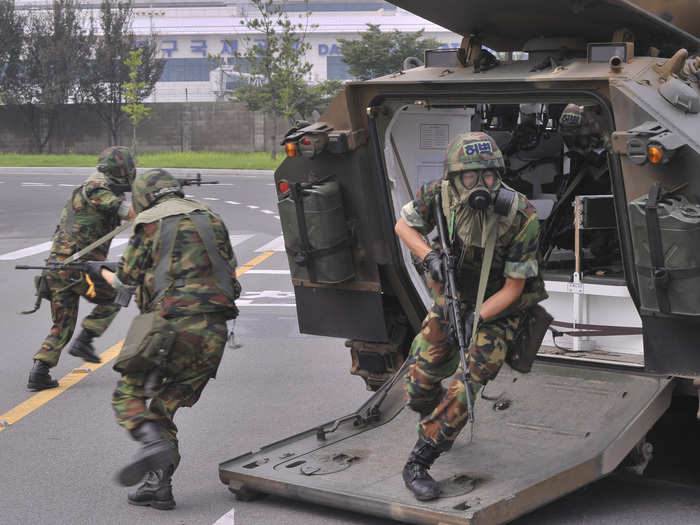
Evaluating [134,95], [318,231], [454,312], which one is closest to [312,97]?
[134,95]

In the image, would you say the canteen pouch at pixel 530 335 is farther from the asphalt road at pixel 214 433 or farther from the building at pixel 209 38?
the building at pixel 209 38

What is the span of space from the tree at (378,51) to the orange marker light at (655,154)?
121ft

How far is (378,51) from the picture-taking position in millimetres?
41812

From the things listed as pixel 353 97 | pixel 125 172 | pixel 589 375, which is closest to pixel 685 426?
pixel 589 375

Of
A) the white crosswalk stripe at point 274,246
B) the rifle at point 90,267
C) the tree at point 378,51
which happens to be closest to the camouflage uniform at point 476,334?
the rifle at point 90,267

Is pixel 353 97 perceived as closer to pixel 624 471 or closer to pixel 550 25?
pixel 550 25

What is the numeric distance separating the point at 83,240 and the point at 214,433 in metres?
2.17

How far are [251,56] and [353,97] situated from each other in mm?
30938

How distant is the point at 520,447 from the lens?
5887 millimetres

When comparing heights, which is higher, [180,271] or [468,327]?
[180,271]

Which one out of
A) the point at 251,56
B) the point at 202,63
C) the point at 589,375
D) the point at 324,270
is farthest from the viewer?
the point at 202,63

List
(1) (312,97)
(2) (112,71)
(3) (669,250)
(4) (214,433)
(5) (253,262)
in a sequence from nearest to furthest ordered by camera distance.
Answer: (3) (669,250), (4) (214,433), (5) (253,262), (1) (312,97), (2) (112,71)

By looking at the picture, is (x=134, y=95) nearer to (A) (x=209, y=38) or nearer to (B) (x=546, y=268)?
(B) (x=546, y=268)

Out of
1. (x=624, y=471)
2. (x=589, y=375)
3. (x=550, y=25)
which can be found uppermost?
(x=550, y=25)
